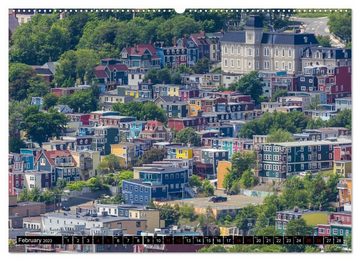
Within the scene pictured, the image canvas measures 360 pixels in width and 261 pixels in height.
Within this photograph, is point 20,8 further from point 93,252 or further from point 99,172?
point 99,172

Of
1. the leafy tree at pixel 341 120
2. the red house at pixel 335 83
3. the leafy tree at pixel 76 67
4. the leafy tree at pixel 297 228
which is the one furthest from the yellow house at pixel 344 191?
the leafy tree at pixel 76 67

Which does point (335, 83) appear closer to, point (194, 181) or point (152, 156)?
point (152, 156)

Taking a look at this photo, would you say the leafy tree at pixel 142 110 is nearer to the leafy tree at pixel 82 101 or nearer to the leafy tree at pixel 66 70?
the leafy tree at pixel 82 101

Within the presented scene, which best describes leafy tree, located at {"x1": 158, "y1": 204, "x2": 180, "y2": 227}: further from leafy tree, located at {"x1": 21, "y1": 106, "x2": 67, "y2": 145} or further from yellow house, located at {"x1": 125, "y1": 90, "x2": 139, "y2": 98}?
yellow house, located at {"x1": 125, "y1": 90, "x2": 139, "y2": 98}

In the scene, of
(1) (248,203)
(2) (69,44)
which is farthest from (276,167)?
(2) (69,44)

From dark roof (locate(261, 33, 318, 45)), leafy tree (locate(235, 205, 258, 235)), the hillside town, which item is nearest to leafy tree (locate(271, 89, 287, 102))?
the hillside town

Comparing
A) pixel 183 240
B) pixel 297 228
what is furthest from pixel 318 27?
pixel 183 240

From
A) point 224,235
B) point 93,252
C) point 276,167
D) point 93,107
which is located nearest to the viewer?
point 93,252
